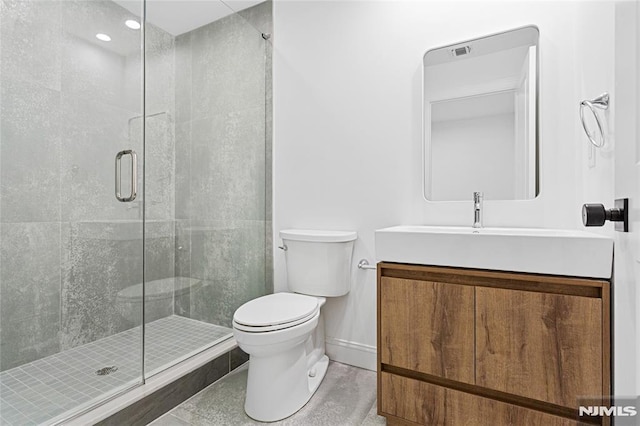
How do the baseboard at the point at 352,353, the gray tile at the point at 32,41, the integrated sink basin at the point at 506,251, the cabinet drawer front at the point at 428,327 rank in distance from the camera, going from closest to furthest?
the integrated sink basin at the point at 506,251
the cabinet drawer front at the point at 428,327
the gray tile at the point at 32,41
the baseboard at the point at 352,353

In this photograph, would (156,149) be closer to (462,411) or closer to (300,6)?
(300,6)

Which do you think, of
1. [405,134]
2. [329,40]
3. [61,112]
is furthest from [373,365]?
[61,112]

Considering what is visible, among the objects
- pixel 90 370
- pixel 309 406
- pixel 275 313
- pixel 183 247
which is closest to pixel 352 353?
pixel 309 406

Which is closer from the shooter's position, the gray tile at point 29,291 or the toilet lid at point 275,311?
the toilet lid at point 275,311

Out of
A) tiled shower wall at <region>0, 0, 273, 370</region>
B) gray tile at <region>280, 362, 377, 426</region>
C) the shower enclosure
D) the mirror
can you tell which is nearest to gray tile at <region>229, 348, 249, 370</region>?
the shower enclosure

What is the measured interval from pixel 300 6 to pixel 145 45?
3.28 feet

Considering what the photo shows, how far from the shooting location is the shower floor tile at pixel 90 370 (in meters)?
1.31

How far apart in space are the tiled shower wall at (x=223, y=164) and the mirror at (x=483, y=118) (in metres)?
1.10

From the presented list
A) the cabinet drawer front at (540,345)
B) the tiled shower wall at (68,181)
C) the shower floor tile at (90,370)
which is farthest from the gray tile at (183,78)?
the cabinet drawer front at (540,345)

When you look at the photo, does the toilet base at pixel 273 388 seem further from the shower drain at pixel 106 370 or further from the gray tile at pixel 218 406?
the shower drain at pixel 106 370

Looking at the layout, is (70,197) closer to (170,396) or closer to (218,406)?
(170,396)

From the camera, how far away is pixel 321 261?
1781mm

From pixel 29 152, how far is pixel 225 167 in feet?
3.20

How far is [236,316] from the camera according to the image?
4.66 ft
